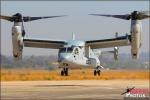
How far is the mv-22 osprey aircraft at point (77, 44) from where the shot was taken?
35.4 meters

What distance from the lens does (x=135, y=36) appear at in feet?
115

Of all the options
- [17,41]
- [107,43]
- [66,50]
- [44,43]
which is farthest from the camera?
[44,43]

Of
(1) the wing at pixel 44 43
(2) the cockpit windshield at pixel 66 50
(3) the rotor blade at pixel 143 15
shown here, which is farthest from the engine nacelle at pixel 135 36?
(1) the wing at pixel 44 43

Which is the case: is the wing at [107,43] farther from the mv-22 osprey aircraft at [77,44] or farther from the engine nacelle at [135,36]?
the engine nacelle at [135,36]

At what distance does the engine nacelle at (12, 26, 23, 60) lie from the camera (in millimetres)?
38656

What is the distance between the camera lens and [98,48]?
51.9m

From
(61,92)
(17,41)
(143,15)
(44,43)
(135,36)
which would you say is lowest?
(61,92)

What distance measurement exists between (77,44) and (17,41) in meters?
10.1

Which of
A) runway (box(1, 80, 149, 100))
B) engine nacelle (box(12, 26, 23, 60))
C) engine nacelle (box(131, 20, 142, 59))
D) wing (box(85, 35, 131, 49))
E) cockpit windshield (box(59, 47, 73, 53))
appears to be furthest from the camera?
wing (box(85, 35, 131, 49))

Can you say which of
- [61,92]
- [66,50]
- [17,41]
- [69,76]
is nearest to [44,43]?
[66,50]

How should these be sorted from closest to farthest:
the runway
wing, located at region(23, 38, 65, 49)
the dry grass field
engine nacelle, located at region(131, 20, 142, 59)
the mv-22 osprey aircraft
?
the runway
engine nacelle, located at region(131, 20, 142, 59)
the mv-22 osprey aircraft
wing, located at region(23, 38, 65, 49)
the dry grass field

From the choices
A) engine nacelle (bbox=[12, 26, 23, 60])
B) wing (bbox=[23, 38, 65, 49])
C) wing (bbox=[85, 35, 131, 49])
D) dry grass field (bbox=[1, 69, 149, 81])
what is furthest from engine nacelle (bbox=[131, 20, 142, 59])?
dry grass field (bbox=[1, 69, 149, 81])

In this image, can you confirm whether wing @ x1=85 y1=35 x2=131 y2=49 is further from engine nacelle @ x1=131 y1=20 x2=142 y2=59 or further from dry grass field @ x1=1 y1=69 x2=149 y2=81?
engine nacelle @ x1=131 y1=20 x2=142 y2=59

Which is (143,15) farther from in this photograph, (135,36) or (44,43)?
(44,43)
